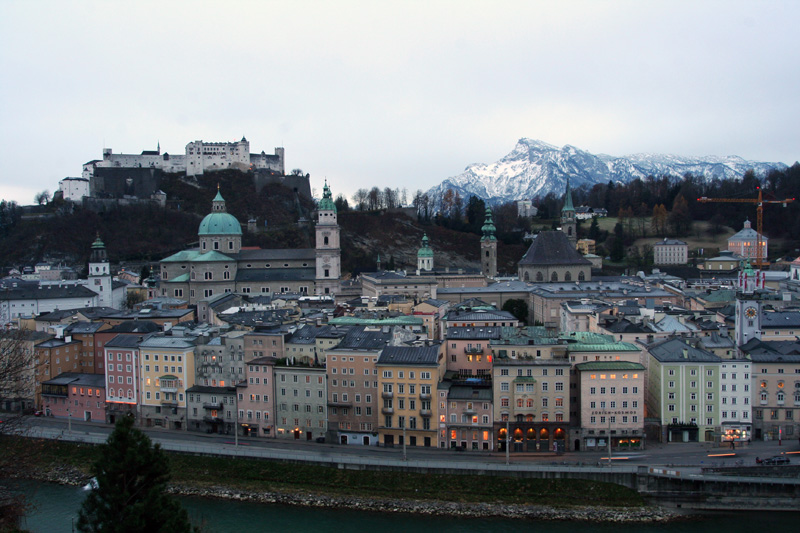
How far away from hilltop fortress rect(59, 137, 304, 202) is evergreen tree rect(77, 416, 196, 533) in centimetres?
7611

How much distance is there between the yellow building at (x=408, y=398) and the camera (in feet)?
98.2

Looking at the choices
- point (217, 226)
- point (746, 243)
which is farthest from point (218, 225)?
point (746, 243)

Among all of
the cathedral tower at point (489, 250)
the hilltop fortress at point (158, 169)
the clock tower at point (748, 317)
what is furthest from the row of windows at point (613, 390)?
the hilltop fortress at point (158, 169)

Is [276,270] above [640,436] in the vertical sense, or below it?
above

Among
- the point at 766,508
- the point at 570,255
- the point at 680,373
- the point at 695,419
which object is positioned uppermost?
the point at 570,255

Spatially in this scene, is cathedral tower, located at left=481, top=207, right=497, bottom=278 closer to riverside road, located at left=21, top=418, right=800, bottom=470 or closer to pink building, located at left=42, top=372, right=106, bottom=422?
riverside road, located at left=21, top=418, right=800, bottom=470

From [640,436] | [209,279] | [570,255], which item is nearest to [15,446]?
[640,436]

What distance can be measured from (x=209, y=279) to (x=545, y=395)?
1542 inches

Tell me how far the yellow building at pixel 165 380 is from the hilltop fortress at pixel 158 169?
5766 centimetres

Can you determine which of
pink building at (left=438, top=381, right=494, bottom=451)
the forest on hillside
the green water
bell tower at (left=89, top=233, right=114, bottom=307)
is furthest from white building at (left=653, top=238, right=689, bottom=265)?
the green water

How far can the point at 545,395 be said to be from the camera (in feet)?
97.0

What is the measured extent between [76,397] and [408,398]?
18.3 metres

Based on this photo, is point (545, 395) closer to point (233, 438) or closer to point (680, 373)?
point (680, 373)

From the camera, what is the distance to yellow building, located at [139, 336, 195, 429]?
34.1m
